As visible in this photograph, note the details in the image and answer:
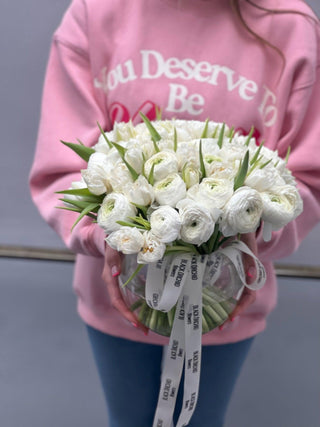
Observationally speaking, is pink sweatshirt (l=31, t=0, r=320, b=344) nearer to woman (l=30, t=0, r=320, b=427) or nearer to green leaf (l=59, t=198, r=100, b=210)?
woman (l=30, t=0, r=320, b=427)

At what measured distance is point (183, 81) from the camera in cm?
131

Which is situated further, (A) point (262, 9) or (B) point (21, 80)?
(B) point (21, 80)

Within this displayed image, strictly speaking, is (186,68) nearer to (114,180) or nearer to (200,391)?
(114,180)

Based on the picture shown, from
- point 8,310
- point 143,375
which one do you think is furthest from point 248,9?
point 8,310

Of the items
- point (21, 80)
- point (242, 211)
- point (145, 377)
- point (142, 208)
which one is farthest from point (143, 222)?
point (21, 80)

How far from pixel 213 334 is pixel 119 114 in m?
A: 0.48

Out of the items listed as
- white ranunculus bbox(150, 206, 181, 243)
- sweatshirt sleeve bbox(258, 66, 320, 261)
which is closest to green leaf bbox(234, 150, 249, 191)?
white ranunculus bbox(150, 206, 181, 243)

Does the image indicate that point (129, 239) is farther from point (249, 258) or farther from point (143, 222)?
point (249, 258)

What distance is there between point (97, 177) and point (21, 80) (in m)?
1.50

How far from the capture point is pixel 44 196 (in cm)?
135

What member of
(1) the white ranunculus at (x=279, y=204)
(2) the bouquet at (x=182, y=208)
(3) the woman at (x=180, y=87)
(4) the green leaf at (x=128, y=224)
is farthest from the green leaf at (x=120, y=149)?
(3) the woman at (x=180, y=87)

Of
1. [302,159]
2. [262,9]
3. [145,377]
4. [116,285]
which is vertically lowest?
[145,377]

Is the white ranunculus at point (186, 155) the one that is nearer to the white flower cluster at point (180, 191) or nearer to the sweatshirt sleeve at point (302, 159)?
the white flower cluster at point (180, 191)

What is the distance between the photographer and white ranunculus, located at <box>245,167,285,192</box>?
3.13 ft
